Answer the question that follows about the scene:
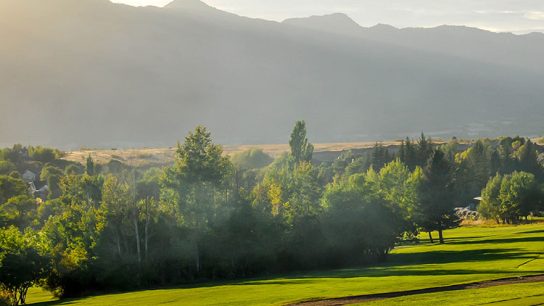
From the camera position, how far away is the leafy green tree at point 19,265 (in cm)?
6456

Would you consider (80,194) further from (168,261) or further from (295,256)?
(295,256)

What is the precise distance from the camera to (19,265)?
215 ft

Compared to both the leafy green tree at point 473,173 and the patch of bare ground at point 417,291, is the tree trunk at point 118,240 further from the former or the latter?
the leafy green tree at point 473,173

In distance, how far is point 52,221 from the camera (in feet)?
254

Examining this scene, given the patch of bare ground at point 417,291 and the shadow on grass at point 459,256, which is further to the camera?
the shadow on grass at point 459,256

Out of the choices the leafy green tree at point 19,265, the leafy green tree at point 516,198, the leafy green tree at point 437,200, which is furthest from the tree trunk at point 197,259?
the leafy green tree at point 516,198

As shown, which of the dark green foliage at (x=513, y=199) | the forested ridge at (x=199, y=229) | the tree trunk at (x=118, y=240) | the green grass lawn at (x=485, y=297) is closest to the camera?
the green grass lawn at (x=485, y=297)

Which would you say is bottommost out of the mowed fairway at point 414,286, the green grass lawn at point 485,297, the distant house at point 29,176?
the mowed fairway at point 414,286

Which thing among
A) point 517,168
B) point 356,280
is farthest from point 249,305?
point 517,168

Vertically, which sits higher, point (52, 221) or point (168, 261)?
point (52, 221)

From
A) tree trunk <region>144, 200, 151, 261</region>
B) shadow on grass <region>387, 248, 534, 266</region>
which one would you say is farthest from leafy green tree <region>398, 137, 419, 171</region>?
tree trunk <region>144, 200, 151, 261</region>

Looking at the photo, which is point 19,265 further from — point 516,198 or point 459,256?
point 516,198

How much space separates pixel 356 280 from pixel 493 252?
2184cm

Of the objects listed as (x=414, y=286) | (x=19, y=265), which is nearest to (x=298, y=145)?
(x=19, y=265)
